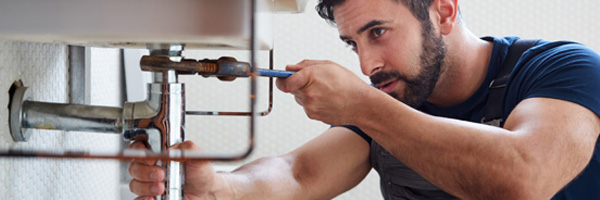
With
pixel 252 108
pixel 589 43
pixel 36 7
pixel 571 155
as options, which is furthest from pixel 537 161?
pixel 589 43

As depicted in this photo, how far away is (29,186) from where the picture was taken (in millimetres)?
585

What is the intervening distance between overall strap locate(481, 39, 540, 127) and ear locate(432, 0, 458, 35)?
0.35ft

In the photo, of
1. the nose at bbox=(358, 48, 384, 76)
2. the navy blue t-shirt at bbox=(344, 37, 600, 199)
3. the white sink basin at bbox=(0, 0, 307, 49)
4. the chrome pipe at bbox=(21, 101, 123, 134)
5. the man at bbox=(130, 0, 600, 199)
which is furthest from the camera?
the nose at bbox=(358, 48, 384, 76)

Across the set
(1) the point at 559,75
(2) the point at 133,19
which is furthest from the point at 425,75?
(2) the point at 133,19

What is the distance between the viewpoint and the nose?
2.92ft

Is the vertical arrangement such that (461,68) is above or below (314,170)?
above

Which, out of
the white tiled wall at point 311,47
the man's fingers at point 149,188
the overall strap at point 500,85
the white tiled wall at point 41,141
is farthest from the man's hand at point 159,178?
the overall strap at point 500,85

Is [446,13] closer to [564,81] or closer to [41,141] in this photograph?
[564,81]

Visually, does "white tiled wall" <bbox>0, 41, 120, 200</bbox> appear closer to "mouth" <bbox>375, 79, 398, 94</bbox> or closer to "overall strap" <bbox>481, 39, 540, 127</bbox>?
"mouth" <bbox>375, 79, 398, 94</bbox>

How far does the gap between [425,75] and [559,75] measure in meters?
0.22

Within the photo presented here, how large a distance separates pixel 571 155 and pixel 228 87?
86cm

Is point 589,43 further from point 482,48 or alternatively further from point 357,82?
point 357,82

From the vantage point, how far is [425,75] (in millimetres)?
953

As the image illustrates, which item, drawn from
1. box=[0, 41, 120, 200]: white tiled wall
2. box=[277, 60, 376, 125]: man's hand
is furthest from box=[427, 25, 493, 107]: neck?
box=[0, 41, 120, 200]: white tiled wall
